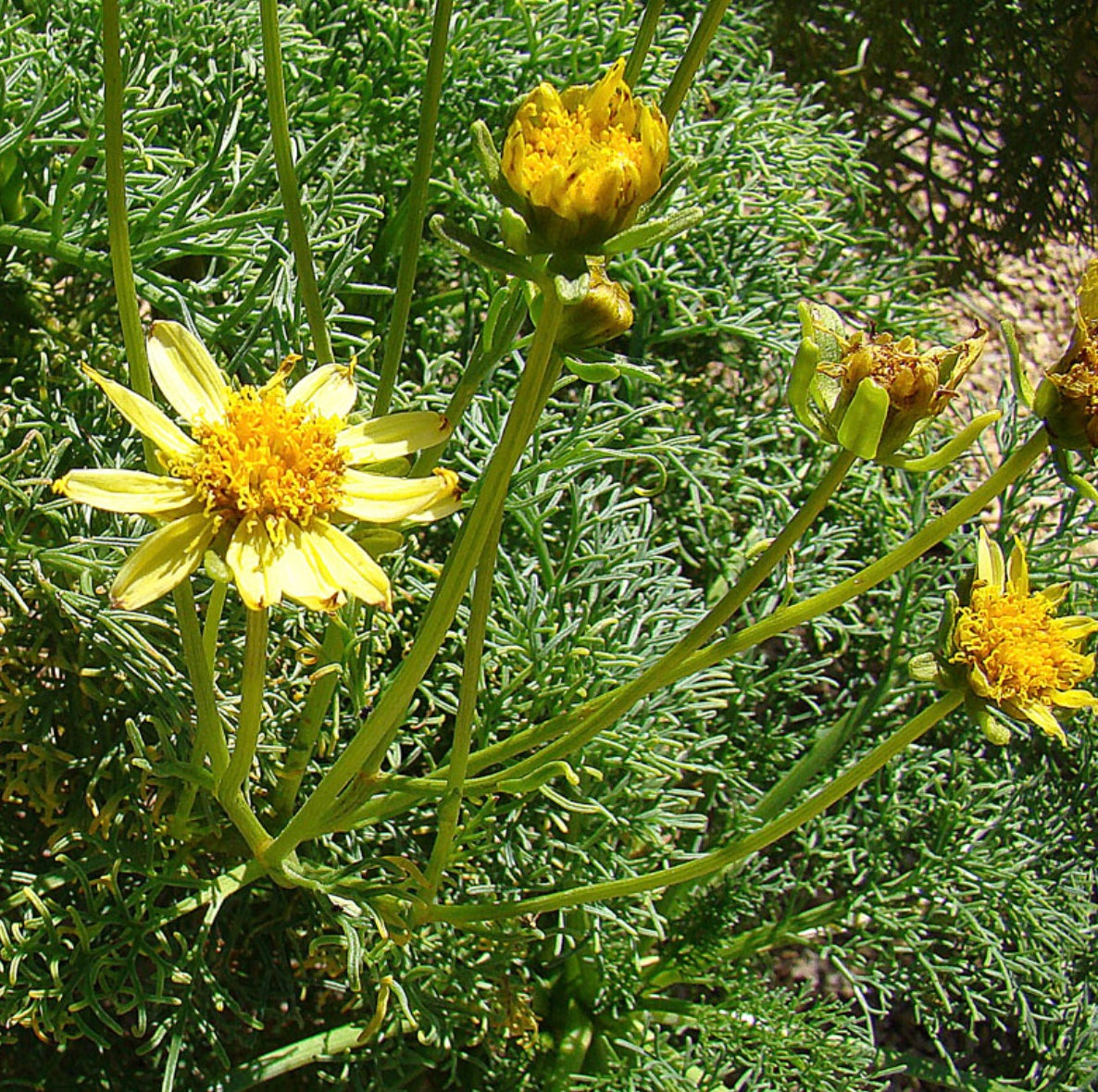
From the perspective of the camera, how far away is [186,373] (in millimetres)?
738

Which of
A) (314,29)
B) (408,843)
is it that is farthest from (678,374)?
(408,843)

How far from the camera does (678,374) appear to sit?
1.56 metres

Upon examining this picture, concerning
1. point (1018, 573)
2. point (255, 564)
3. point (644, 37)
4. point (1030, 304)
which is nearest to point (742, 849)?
point (1018, 573)

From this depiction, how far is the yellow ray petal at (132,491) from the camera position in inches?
25.3

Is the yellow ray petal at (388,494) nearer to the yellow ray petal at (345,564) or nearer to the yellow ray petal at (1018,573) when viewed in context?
the yellow ray petal at (345,564)

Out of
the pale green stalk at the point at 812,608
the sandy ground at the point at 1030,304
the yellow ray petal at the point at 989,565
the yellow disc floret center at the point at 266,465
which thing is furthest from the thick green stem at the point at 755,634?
the sandy ground at the point at 1030,304

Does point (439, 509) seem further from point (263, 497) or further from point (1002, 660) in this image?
point (1002, 660)

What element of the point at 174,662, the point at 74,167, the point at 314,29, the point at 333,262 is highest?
the point at 314,29

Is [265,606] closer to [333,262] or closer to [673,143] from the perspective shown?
[333,262]

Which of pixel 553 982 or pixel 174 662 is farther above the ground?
pixel 174 662

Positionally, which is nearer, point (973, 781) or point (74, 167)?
point (74, 167)

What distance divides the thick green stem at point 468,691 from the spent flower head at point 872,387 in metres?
0.18

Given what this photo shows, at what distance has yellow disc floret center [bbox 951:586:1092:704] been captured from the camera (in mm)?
824

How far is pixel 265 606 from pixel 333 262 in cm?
49
